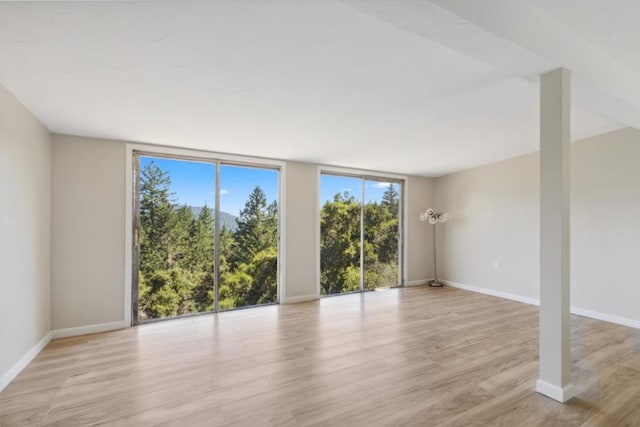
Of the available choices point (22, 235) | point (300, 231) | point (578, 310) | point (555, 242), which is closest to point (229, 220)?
point (300, 231)

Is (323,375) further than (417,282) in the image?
No

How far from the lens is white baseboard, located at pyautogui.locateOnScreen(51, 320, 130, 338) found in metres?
2.92

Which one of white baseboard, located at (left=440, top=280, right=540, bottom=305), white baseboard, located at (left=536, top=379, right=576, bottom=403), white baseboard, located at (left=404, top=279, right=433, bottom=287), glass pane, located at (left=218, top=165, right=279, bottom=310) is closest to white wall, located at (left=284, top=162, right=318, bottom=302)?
glass pane, located at (left=218, top=165, right=279, bottom=310)

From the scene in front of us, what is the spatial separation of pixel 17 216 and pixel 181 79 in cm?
172

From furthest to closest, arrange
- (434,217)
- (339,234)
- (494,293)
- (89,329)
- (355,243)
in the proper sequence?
(434,217)
(355,243)
(339,234)
(494,293)
(89,329)

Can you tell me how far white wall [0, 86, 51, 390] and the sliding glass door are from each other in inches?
31.1

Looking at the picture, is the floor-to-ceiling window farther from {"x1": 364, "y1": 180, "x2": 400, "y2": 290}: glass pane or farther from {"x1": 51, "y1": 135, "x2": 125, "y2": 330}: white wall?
{"x1": 51, "y1": 135, "x2": 125, "y2": 330}: white wall

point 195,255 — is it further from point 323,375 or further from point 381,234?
point 381,234

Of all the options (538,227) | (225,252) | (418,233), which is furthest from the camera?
(418,233)

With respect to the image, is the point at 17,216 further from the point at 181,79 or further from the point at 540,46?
the point at 540,46

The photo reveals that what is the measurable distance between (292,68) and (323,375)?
7.44 ft

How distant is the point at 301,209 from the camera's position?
4414 mm

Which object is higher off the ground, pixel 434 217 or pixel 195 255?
pixel 434 217

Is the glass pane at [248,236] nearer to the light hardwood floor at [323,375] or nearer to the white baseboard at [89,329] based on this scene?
the light hardwood floor at [323,375]
